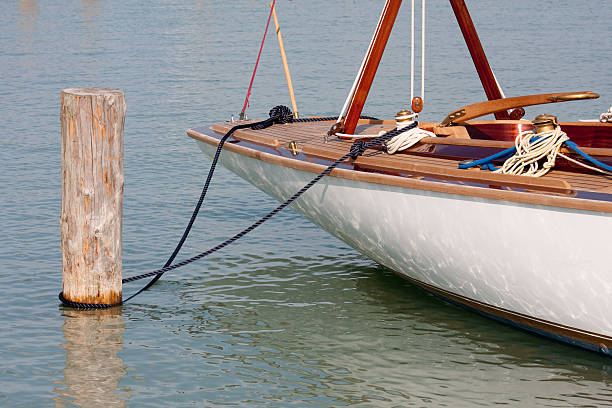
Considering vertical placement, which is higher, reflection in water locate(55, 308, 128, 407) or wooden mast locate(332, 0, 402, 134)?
wooden mast locate(332, 0, 402, 134)

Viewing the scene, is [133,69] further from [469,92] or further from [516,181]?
[516,181]

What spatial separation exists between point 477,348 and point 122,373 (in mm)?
2622

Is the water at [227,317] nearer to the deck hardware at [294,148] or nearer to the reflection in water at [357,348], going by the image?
the reflection in water at [357,348]

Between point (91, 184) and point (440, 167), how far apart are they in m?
2.63

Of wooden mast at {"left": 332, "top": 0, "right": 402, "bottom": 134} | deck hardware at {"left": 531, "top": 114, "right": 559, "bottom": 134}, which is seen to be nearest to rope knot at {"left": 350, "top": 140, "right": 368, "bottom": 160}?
wooden mast at {"left": 332, "top": 0, "right": 402, "bottom": 134}

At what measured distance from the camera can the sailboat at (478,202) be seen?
576 cm

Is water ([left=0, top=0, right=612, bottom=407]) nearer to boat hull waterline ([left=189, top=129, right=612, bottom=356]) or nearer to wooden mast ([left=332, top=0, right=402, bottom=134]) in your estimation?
boat hull waterline ([left=189, top=129, right=612, bottom=356])

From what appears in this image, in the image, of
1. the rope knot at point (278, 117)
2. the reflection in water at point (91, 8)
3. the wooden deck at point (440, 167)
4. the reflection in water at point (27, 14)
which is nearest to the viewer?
the wooden deck at point (440, 167)

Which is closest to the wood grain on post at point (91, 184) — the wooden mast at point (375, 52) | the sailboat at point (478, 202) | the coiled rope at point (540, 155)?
the sailboat at point (478, 202)

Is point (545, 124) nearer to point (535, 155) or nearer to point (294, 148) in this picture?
point (535, 155)

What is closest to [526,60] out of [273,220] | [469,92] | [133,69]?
[469,92]

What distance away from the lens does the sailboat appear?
227 inches

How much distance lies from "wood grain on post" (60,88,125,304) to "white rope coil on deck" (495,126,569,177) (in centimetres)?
290

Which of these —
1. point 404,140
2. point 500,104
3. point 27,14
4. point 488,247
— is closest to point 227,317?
point 404,140
